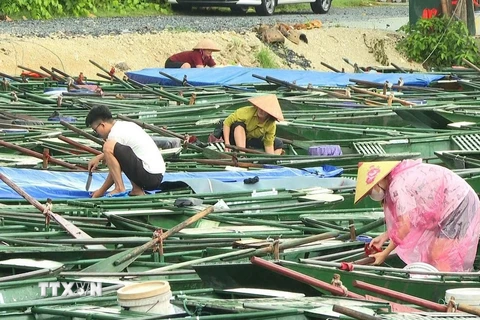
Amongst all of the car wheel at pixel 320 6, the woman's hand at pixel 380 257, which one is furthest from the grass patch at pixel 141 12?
the woman's hand at pixel 380 257

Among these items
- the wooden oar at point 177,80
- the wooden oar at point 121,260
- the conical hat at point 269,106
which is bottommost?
the wooden oar at point 177,80

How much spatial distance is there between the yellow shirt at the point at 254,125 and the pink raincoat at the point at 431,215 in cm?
567

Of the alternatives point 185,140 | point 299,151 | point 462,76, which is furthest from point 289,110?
point 462,76

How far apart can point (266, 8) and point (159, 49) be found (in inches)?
219

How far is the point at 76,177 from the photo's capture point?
12.9 m

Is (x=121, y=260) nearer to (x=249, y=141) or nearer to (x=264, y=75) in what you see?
(x=249, y=141)

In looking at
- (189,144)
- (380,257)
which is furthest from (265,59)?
(380,257)

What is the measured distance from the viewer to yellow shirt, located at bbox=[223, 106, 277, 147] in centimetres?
1466

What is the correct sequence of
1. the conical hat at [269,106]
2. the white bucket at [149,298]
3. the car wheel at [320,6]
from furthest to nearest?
the car wheel at [320,6]
the conical hat at [269,106]
the white bucket at [149,298]

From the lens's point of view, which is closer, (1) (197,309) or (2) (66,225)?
(1) (197,309)

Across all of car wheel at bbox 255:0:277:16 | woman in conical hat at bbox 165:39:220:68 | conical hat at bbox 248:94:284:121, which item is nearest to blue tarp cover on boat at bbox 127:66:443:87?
woman in conical hat at bbox 165:39:220:68

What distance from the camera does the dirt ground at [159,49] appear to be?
2406 cm

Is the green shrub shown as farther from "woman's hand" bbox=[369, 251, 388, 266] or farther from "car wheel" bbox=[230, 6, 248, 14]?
A: "woman's hand" bbox=[369, 251, 388, 266]

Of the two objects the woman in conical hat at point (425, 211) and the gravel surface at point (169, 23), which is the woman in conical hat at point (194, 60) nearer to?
the gravel surface at point (169, 23)
